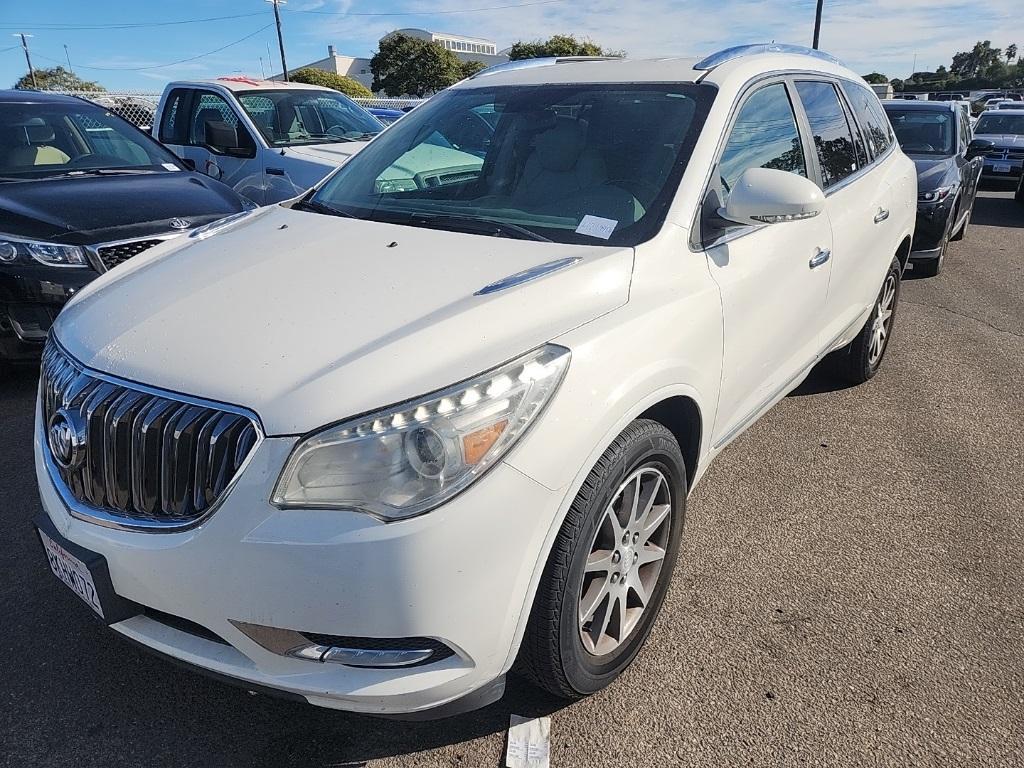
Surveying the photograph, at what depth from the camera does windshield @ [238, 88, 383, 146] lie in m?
7.29

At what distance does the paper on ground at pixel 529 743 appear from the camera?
2.06 meters

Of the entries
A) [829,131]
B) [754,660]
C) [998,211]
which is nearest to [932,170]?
[829,131]

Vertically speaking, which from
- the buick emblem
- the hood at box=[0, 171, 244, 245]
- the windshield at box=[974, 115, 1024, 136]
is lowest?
the windshield at box=[974, 115, 1024, 136]

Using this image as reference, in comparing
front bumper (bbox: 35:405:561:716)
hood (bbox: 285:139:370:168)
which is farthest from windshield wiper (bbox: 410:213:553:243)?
hood (bbox: 285:139:370:168)

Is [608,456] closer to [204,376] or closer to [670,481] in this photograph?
[670,481]

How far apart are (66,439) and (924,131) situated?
30.2 feet

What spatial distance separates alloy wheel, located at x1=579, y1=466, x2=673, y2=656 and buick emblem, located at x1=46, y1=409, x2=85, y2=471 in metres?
1.35

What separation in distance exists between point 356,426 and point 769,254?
1799 mm

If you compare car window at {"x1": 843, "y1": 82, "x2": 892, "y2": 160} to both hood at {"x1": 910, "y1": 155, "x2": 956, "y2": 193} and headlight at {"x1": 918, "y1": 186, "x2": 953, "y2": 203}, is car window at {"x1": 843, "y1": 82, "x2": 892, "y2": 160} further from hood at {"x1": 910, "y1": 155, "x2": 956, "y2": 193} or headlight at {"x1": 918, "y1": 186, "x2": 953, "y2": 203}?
hood at {"x1": 910, "y1": 155, "x2": 956, "y2": 193}

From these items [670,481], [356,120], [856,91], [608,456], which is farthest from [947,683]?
[356,120]

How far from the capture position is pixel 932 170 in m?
7.48

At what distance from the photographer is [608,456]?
1.99 metres

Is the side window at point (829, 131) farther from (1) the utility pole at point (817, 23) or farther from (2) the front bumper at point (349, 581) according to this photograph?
(1) the utility pole at point (817, 23)

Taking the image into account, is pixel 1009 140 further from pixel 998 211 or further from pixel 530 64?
pixel 530 64
